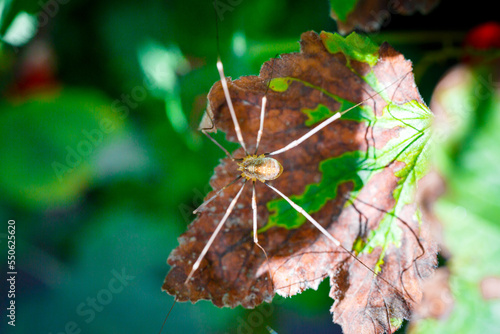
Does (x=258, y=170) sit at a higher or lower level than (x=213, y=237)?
higher

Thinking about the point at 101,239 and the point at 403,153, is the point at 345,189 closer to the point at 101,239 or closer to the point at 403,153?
the point at 403,153

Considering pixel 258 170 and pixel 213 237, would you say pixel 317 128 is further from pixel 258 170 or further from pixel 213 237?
pixel 213 237

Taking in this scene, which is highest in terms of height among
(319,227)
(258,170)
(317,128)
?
(317,128)

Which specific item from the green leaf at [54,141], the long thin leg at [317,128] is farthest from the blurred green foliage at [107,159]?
the long thin leg at [317,128]

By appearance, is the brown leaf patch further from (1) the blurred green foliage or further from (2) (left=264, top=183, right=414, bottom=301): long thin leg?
(1) the blurred green foliage

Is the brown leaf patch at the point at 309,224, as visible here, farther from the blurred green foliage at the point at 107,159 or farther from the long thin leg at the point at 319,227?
the blurred green foliage at the point at 107,159

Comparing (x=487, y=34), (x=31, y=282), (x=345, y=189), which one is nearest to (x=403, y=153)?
(x=345, y=189)

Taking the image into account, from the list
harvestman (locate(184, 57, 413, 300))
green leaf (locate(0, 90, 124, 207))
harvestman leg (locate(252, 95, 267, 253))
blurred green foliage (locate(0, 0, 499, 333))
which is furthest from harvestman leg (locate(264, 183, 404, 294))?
green leaf (locate(0, 90, 124, 207))

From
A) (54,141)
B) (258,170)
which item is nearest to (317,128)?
(258,170)
